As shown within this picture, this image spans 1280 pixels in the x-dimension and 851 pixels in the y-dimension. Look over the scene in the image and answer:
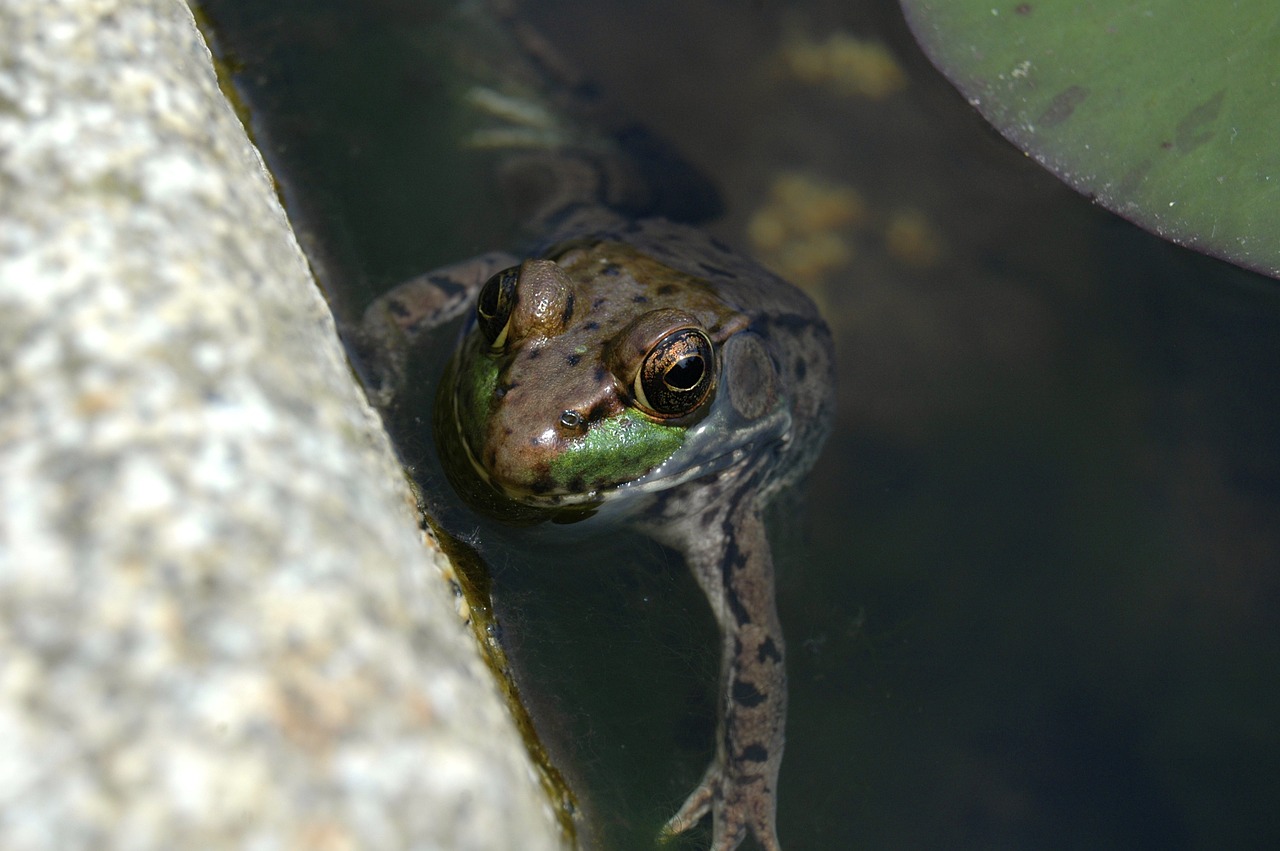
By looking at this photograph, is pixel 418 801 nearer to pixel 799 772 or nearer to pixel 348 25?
pixel 799 772

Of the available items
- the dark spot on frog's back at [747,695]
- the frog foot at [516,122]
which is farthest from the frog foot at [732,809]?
the frog foot at [516,122]

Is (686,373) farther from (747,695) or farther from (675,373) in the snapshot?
(747,695)

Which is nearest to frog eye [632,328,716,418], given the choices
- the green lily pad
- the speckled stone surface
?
the speckled stone surface

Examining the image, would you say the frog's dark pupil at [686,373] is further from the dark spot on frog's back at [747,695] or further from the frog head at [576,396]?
the dark spot on frog's back at [747,695]

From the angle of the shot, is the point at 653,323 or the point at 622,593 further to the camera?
the point at 622,593

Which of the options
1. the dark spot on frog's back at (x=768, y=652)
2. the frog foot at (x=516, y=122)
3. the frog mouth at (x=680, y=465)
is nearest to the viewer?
the frog mouth at (x=680, y=465)

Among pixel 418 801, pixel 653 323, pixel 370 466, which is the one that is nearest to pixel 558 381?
pixel 653 323

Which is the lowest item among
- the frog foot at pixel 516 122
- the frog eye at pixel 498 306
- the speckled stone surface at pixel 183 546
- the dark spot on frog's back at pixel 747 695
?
the dark spot on frog's back at pixel 747 695

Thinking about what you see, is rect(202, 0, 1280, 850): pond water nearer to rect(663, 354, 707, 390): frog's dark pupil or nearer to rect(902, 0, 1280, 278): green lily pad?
rect(663, 354, 707, 390): frog's dark pupil
